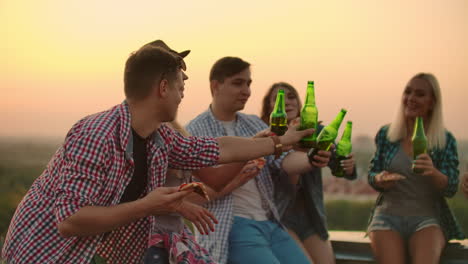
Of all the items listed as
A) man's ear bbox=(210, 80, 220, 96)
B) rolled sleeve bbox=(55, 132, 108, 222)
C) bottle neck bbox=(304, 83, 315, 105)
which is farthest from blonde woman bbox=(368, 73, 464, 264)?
rolled sleeve bbox=(55, 132, 108, 222)

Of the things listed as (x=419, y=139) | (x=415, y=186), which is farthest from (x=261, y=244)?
(x=419, y=139)

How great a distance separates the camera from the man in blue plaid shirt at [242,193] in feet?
12.0

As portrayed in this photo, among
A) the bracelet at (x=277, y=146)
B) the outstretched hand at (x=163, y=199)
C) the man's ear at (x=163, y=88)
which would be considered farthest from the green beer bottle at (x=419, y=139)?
the outstretched hand at (x=163, y=199)

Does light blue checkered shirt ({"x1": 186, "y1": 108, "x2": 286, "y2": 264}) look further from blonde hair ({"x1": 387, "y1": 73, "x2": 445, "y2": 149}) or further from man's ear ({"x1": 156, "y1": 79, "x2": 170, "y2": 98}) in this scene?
man's ear ({"x1": 156, "y1": 79, "x2": 170, "y2": 98})

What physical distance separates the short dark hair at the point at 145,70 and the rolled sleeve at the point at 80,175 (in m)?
0.35

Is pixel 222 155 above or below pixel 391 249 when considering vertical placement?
above

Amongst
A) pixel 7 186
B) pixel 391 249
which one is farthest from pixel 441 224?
pixel 7 186

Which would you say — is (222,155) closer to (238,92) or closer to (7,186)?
(238,92)

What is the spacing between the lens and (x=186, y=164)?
9.35 ft

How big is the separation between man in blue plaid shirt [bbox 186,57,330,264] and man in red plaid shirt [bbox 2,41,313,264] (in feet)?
2.88

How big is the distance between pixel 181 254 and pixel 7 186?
585 cm

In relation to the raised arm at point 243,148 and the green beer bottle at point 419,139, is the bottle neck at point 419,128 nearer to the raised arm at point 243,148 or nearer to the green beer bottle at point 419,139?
the green beer bottle at point 419,139

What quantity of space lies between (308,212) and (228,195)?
0.80 m

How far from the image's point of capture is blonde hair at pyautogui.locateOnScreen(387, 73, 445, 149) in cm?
429
